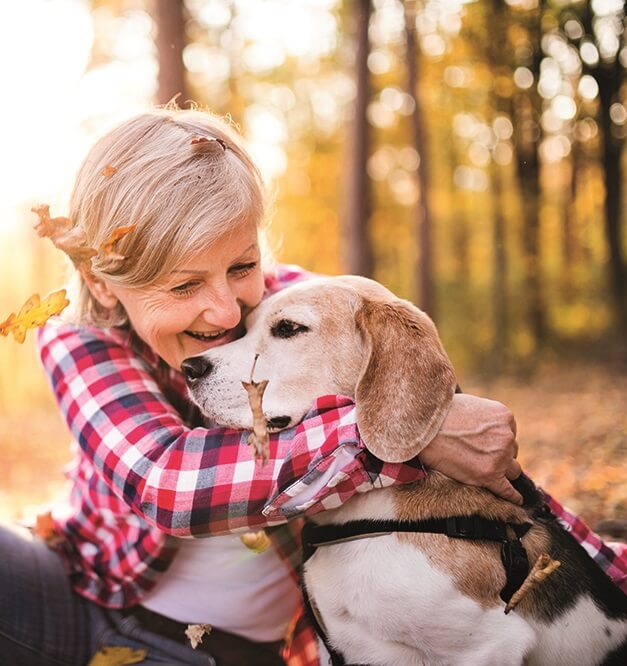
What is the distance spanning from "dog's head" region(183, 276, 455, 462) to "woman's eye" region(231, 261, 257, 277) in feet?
0.49

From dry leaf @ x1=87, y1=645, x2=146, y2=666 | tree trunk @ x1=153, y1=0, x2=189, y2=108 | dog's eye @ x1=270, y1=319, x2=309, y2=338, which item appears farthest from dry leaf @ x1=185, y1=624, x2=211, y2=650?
tree trunk @ x1=153, y1=0, x2=189, y2=108

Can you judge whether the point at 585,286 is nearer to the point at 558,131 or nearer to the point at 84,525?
the point at 558,131

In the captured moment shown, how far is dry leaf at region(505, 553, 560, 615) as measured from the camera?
213 centimetres

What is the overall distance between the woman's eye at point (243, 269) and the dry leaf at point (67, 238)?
488mm

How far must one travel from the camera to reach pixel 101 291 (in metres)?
2.69

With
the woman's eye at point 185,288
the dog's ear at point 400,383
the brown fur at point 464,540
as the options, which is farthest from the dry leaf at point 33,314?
the brown fur at point 464,540

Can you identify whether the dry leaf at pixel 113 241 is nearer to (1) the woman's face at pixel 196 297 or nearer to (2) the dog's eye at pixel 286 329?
(1) the woman's face at pixel 196 297

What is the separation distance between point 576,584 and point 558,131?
12720 mm

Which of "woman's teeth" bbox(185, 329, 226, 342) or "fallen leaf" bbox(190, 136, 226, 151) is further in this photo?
"woman's teeth" bbox(185, 329, 226, 342)

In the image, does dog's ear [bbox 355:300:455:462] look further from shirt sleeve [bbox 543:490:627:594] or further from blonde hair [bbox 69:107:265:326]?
shirt sleeve [bbox 543:490:627:594]

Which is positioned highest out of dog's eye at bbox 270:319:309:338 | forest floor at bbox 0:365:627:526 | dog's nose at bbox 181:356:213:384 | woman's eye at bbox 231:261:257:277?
woman's eye at bbox 231:261:257:277

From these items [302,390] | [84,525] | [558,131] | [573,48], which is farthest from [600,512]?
[558,131]

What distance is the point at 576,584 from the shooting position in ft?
7.67

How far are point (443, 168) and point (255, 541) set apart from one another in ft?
61.0
